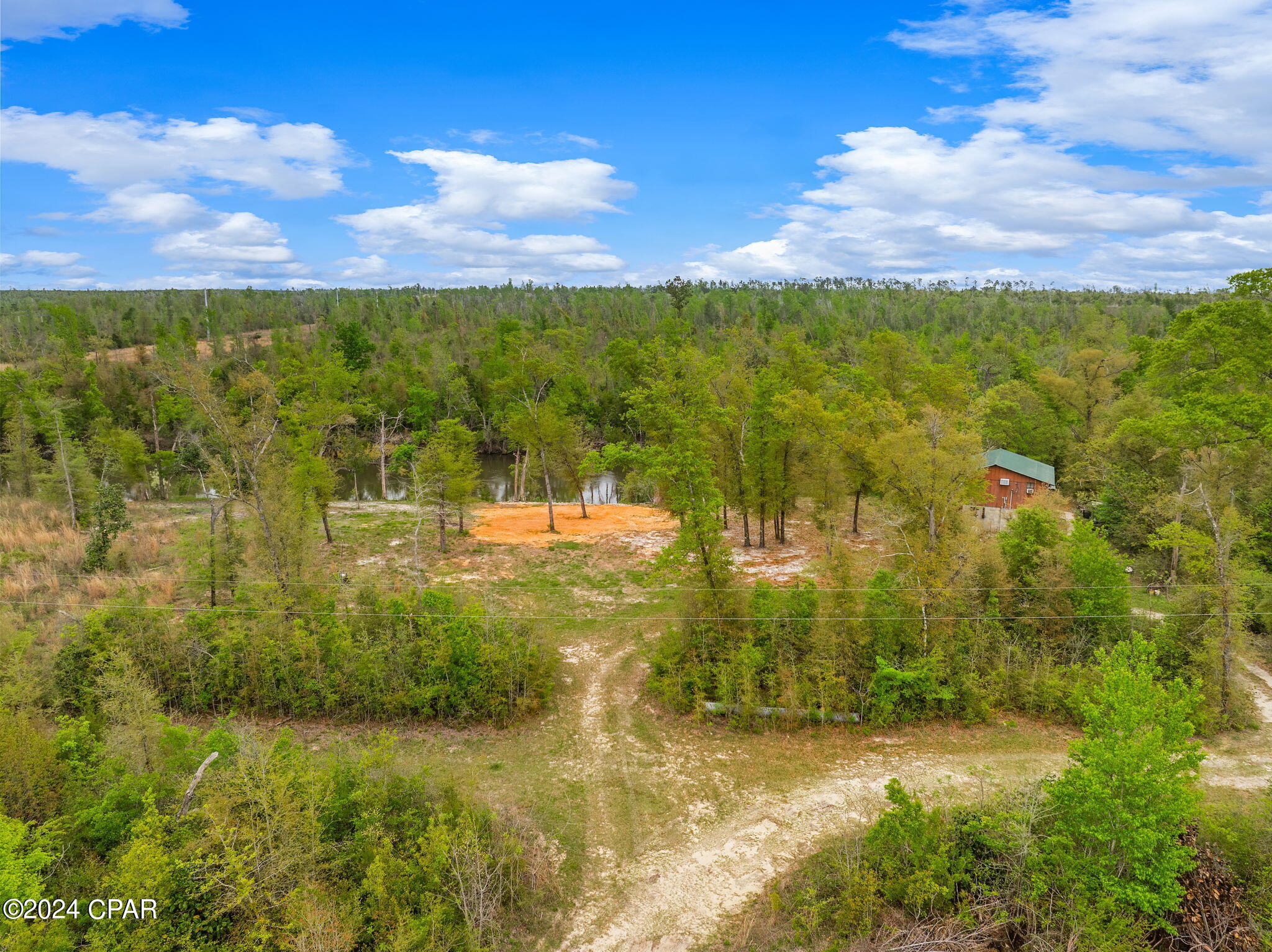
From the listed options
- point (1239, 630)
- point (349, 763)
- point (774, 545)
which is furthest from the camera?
point (774, 545)

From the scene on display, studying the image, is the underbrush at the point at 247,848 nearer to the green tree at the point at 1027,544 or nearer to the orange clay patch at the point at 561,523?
the green tree at the point at 1027,544

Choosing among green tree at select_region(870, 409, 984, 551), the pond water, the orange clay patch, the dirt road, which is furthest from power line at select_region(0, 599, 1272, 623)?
the pond water

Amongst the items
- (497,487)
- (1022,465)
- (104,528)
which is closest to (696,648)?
(104,528)

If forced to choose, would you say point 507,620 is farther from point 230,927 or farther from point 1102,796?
point 1102,796

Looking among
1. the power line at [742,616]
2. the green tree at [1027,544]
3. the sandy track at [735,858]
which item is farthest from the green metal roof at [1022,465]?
the sandy track at [735,858]

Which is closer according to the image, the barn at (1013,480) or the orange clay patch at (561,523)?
the orange clay patch at (561,523)

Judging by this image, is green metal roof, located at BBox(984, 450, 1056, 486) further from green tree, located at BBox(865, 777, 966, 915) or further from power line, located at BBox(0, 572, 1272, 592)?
green tree, located at BBox(865, 777, 966, 915)

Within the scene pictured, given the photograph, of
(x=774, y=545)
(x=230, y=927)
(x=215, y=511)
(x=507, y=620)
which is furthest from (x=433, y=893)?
(x=774, y=545)
